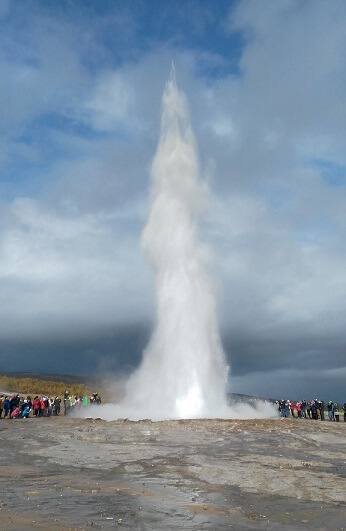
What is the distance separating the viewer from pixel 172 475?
15.7 m

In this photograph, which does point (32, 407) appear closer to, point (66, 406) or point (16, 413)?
point (66, 406)

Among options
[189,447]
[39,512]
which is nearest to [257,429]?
[189,447]

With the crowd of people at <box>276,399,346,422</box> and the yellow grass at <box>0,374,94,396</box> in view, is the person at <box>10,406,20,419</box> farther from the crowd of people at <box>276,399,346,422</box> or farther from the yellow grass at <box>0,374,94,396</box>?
the yellow grass at <box>0,374,94,396</box>

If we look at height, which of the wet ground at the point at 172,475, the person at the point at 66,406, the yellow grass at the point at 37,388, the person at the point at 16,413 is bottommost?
the wet ground at the point at 172,475

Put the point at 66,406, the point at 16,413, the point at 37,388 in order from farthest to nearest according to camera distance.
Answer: the point at 37,388
the point at 66,406
the point at 16,413

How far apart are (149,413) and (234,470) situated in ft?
51.3

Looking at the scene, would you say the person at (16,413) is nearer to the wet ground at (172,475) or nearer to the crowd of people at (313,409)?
the wet ground at (172,475)

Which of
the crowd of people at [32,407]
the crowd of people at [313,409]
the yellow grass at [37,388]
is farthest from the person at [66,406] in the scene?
the yellow grass at [37,388]

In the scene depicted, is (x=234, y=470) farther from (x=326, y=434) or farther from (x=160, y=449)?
(x=326, y=434)

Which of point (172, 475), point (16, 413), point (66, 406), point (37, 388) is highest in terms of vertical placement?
point (37, 388)

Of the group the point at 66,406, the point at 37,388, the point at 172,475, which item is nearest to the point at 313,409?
the point at 66,406

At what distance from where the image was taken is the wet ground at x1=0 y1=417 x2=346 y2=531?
10.9 m

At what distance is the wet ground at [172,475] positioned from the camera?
10.9 metres

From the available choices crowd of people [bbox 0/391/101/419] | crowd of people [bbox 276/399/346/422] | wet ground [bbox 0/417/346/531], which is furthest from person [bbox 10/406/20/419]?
crowd of people [bbox 276/399/346/422]
